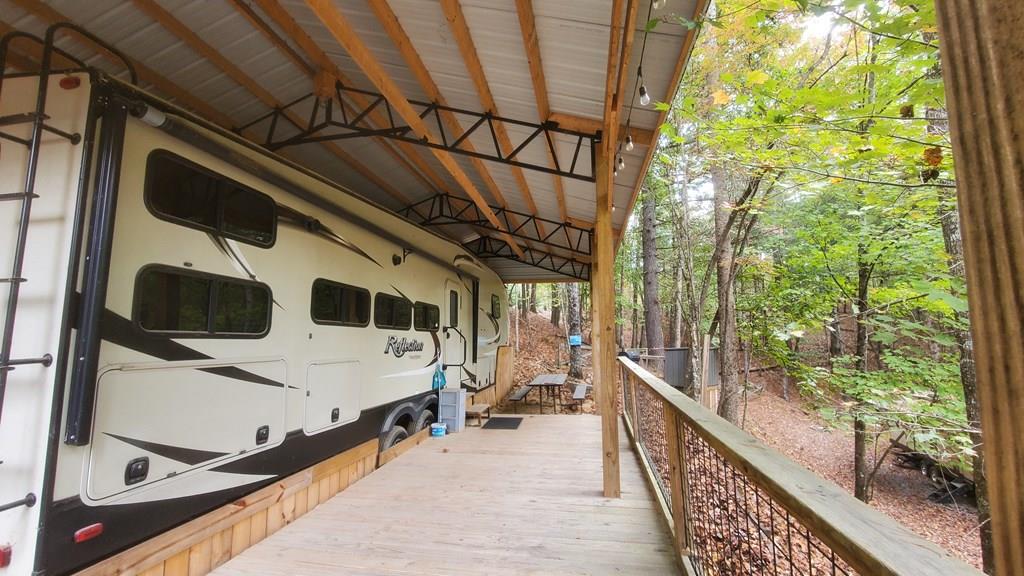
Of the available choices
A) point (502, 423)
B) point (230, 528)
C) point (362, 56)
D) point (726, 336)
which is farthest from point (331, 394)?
point (726, 336)

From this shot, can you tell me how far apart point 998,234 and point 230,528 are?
3494 mm

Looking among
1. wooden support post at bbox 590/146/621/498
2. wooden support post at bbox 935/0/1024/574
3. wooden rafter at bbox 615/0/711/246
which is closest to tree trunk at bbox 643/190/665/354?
wooden rafter at bbox 615/0/711/246

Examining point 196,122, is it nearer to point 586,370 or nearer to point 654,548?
point 654,548

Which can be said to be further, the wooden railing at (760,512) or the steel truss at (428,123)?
the steel truss at (428,123)

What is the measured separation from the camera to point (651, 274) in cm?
993

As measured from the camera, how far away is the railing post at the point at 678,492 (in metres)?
2.50

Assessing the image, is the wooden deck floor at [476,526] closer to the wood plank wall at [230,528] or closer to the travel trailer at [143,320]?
the wood plank wall at [230,528]

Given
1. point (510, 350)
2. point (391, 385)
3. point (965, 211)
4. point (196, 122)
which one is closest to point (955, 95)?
point (965, 211)

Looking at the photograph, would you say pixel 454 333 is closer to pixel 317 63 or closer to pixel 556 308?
pixel 317 63

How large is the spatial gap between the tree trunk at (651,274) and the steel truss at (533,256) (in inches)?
55.6

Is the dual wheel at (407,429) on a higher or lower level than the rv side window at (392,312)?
lower

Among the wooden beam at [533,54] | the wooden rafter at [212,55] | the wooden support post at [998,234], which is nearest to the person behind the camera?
the wooden support post at [998,234]

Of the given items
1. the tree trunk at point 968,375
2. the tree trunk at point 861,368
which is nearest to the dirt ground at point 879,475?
the tree trunk at point 861,368

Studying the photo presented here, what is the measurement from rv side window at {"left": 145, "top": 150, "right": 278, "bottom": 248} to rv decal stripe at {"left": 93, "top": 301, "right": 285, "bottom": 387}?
0.61 meters
